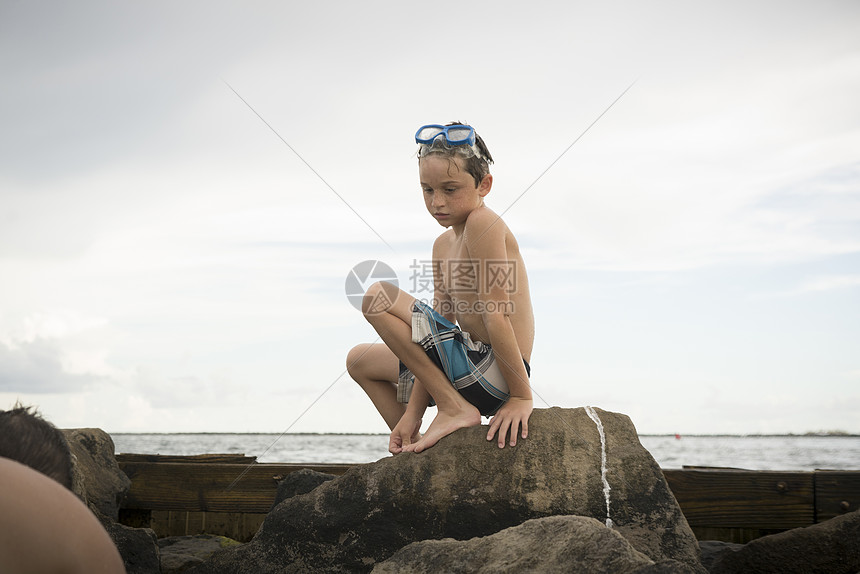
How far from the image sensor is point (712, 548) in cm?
445

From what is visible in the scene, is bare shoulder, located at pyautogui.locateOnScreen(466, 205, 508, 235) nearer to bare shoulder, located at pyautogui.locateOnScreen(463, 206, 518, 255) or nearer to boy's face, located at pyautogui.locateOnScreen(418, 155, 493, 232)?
bare shoulder, located at pyautogui.locateOnScreen(463, 206, 518, 255)

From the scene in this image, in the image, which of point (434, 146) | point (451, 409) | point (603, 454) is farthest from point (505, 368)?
point (434, 146)

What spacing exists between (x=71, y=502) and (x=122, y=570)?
252 millimetres

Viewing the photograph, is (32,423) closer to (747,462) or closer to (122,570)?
(122,570)

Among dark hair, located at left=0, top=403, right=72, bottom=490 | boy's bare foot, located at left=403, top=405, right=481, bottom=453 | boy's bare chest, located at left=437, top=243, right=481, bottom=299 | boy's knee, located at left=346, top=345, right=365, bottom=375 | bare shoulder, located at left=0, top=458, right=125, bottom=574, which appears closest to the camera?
bare shoulder, located at left=0, top=458, right=125, bottom=574

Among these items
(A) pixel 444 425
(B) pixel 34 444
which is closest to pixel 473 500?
(A) pixel 444 425

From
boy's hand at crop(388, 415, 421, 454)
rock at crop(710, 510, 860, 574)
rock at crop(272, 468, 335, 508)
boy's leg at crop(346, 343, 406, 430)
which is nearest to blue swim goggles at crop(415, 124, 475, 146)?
boy's leg at crop(346, 343, 406, 430)

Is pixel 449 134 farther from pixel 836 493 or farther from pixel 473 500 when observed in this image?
pixel 836 493

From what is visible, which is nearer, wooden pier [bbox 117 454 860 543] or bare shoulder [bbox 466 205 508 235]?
bare shoulder [bbox 466 205 508 235]

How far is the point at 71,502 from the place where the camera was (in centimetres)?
174

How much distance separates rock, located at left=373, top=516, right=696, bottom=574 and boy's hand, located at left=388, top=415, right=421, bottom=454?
1325 millimetres

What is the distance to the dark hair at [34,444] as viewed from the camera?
1.98 metres

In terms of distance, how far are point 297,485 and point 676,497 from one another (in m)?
2.55

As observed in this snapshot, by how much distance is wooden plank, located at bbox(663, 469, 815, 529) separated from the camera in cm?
467
